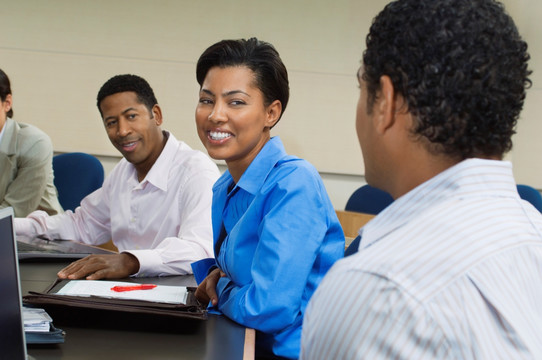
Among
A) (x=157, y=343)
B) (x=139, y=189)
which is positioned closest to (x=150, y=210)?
(x=139, y=189)

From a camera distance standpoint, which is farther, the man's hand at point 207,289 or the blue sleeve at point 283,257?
the man's hand at point 207,289

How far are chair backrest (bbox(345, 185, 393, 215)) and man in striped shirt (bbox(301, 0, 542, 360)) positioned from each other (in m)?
2.25

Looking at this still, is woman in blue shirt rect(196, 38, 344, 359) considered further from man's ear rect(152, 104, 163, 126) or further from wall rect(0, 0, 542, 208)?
wall rect(0, 0, 542, 208)

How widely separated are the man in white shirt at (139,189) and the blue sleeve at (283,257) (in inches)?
26.1

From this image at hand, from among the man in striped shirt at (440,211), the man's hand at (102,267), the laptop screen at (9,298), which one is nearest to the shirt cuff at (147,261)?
the man's hand at (102,267)

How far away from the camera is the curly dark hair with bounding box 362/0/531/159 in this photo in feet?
2.05

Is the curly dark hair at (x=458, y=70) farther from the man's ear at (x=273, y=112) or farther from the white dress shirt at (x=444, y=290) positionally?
Answer: the man's ear at (x=273, y=112)

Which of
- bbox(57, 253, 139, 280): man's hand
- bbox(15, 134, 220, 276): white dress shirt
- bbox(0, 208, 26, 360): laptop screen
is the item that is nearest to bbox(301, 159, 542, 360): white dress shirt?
bbox(0, 208, 26, 360): laptop screen

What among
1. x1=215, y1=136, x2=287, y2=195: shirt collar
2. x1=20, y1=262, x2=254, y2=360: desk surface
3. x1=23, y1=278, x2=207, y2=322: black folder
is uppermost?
x1=215, y1=136, x2=287, y2=195: shirt collar

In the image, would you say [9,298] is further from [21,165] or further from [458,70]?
[21,165]

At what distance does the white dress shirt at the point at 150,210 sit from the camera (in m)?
1.96

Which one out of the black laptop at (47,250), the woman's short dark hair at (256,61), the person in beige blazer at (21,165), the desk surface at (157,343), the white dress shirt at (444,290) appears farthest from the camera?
the person in beige blazer at (21,165)

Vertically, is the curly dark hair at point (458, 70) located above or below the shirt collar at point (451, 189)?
above

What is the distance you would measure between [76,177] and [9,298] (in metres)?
2.63
